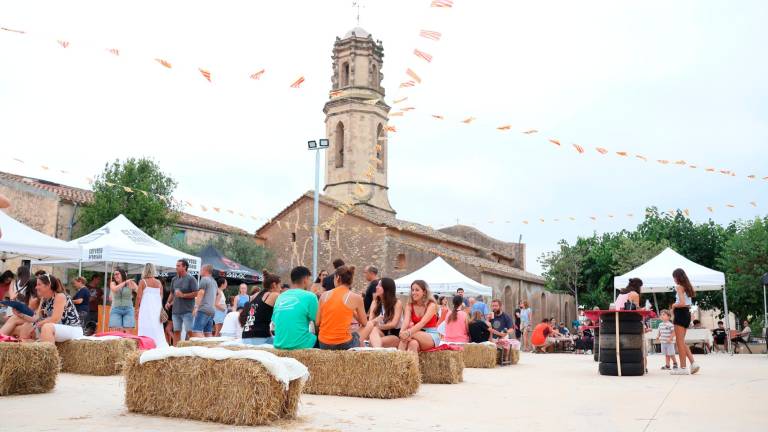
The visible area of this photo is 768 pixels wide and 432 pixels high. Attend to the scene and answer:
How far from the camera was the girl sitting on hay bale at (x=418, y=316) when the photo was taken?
333 inches

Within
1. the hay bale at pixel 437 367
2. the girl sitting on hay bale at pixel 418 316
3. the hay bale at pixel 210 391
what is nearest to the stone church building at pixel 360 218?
the hay bale at pixel 437 367

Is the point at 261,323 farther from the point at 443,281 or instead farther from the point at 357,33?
the point at 357,33

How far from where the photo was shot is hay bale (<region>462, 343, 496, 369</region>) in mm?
12703

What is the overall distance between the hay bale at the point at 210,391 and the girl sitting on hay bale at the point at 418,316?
324 centimetres

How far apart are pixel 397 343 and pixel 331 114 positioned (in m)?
31.1

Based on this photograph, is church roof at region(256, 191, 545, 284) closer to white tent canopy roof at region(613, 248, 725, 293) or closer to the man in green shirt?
white tent canopy roof at region(613, 248, 725, 293)

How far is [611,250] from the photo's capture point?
37125mm

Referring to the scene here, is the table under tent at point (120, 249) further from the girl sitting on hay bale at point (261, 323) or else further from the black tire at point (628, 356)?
the black tire at point (628, 356)

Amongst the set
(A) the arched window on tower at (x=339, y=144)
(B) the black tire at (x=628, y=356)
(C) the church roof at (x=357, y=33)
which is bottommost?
(B) the black tire at (x=628, y=356)

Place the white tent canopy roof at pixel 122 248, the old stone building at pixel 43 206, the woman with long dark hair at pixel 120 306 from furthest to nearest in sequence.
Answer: the old stone building at pixel 43 206 → the white tent canopy roof at pixel 122 248 → the woman with long dark hair at pixel 120 306

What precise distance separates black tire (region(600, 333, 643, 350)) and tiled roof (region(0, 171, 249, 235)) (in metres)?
25.5

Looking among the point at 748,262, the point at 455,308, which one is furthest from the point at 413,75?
the point at 748,262

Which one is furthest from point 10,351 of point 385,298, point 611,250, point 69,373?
point 611,250

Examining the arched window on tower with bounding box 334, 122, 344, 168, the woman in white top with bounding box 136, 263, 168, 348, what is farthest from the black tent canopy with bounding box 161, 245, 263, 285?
the arched window on tower with bounding box 334, 122, 344, 168
